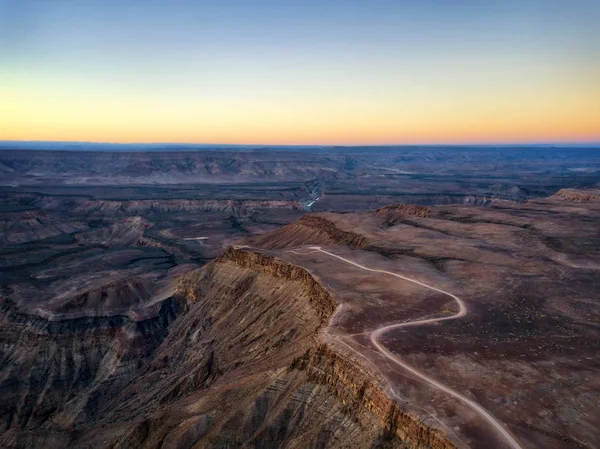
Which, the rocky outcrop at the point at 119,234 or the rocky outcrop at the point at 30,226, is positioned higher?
the rocky outcrop at the point at 30,226

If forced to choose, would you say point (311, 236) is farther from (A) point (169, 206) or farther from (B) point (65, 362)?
(A) point (169, 206)

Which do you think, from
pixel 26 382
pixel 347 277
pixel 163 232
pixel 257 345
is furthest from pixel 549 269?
pixel 163 232

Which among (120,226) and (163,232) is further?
(120,226)

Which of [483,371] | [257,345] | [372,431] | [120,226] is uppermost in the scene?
[483,371]

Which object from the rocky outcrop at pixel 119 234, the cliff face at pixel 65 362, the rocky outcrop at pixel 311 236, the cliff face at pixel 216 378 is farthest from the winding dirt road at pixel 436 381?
the rocky outcrop at pixel 119 234

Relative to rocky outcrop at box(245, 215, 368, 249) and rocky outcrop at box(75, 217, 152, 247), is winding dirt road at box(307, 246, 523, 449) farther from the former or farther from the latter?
rocky outcrop at box(75, 217, 152, 247)

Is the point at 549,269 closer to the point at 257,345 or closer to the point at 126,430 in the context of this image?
the point at 257,345

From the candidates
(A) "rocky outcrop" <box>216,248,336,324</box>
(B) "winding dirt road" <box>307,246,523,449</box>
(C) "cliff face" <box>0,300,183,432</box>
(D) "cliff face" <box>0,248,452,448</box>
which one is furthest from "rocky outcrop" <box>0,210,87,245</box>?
(B) "winding dirt road" <box>307,246,523,449</box>

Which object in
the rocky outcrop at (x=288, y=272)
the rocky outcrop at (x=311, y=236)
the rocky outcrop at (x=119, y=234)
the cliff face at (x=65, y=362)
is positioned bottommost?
the rocky outcrop at (x=119, y=234)

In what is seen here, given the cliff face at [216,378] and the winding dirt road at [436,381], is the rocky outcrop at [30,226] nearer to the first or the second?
the cliff face at [216,378]
